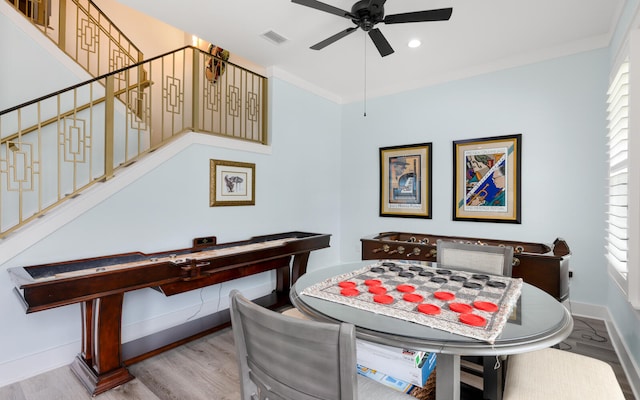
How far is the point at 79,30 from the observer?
376 cm

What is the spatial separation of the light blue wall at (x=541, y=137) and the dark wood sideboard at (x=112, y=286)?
2729mm

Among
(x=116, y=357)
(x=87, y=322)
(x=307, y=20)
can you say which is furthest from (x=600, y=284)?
(x=87, y=322)

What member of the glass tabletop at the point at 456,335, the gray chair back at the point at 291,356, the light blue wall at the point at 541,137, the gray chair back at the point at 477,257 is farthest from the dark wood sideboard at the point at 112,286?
the light blue wall at the point at 541,137

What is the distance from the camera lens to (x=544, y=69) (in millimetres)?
3566

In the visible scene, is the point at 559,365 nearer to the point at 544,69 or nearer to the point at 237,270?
the point at 237,270

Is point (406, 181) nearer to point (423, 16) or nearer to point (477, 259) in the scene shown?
point (477, 259)

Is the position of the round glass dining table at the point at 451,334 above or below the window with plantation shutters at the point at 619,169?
below

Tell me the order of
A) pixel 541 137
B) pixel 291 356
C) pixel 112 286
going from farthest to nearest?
pixel 541 137, pixel 112 286, pixel 291 356

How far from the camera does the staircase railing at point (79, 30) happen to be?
10.8ft

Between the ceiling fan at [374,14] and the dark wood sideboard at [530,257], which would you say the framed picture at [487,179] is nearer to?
the dark wood sideboard at [530,257]

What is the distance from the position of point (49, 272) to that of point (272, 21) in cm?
276

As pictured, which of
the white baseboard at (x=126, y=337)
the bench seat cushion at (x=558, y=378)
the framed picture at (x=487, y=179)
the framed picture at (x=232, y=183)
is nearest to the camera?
the bench seat cushion at (x=558, y=378)

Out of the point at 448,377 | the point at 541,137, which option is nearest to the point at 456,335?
the point at 448,377

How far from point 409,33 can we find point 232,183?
2.51 meters
